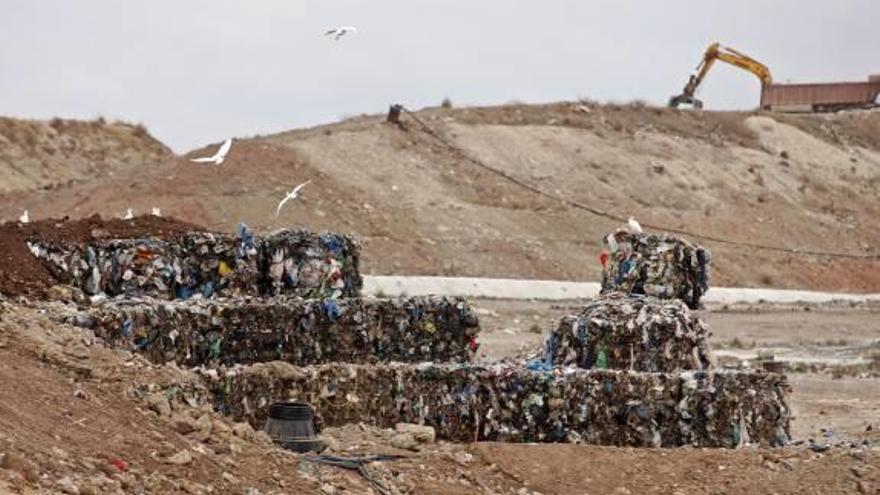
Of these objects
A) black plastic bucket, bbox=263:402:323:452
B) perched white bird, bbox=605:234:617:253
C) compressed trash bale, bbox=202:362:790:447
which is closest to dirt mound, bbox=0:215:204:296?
compressed trash bale, bbox=202:362:790:447

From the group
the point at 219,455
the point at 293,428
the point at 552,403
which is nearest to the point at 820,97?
the point at 552,403

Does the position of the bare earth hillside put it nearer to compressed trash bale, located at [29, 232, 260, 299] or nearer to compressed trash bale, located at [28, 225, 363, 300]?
compressed trash bale, located at [28, 225, 363, 300]

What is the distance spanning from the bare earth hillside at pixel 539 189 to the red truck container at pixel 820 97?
674 centimetres

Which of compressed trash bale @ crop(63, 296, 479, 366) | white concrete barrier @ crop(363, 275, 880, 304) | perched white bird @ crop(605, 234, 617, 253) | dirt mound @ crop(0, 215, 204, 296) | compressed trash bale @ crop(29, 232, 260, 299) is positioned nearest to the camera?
compressed trash bale @ crop(63, 296, 479, 366)

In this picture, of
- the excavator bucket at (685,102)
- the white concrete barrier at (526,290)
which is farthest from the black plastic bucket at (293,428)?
the excavator bucket at (685,102)

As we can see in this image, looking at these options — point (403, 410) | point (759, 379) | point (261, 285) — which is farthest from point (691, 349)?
point (261, 285)

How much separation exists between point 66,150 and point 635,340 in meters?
47.5

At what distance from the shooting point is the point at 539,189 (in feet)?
156

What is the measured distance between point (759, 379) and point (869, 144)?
52.7 metres

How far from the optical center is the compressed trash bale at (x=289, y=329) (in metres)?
13.0

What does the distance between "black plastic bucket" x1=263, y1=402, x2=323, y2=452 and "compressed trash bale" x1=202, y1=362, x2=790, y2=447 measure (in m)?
1.75

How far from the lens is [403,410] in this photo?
12.3 metres

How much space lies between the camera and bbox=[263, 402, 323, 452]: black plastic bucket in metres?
10.2

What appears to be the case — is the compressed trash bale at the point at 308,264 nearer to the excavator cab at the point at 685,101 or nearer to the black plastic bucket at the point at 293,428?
the black plastic bucket at the point at 293,428
